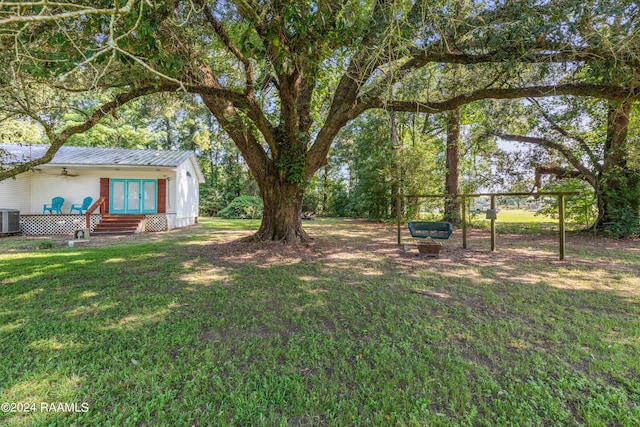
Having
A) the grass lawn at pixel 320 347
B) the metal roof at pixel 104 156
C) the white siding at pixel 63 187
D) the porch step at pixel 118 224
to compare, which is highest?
the metal roof at pixel 104 156

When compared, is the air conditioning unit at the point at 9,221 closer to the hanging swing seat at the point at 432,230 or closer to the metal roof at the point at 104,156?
the metal roof at the point at 104,156

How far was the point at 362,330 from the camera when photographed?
286 cm

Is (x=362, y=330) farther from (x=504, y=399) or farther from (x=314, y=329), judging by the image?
(x=504, y=399)

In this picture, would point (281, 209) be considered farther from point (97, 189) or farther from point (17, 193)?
point (17, 193)

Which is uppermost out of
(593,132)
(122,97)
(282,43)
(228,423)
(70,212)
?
(593,132)

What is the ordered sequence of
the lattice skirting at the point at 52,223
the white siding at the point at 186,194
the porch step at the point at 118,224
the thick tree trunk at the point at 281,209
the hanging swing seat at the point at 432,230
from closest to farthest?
the hanging swing seat at the point at 432,230
the thick tree trunk at the point at 281,209
the lattice skirting at the point at 52,223
the porch step at the point at 118,224
the white siding at the point at 186,194

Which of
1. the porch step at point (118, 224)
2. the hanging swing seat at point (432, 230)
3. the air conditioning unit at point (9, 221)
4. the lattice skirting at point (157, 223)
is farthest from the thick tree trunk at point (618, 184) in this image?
the air conditioning unit at point (9, 221)

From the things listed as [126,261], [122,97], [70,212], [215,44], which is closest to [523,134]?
[215,44]

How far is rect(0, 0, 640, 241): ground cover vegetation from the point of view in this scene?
3.54 m

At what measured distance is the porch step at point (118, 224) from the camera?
11.3 m

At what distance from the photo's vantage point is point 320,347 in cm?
252

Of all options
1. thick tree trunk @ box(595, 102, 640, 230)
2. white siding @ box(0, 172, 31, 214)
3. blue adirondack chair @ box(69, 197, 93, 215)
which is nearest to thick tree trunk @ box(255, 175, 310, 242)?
blue adirondack chair @ box(69, 197, 93, 215)

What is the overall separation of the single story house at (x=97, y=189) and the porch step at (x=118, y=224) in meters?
0.06

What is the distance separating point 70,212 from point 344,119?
44.9ft
